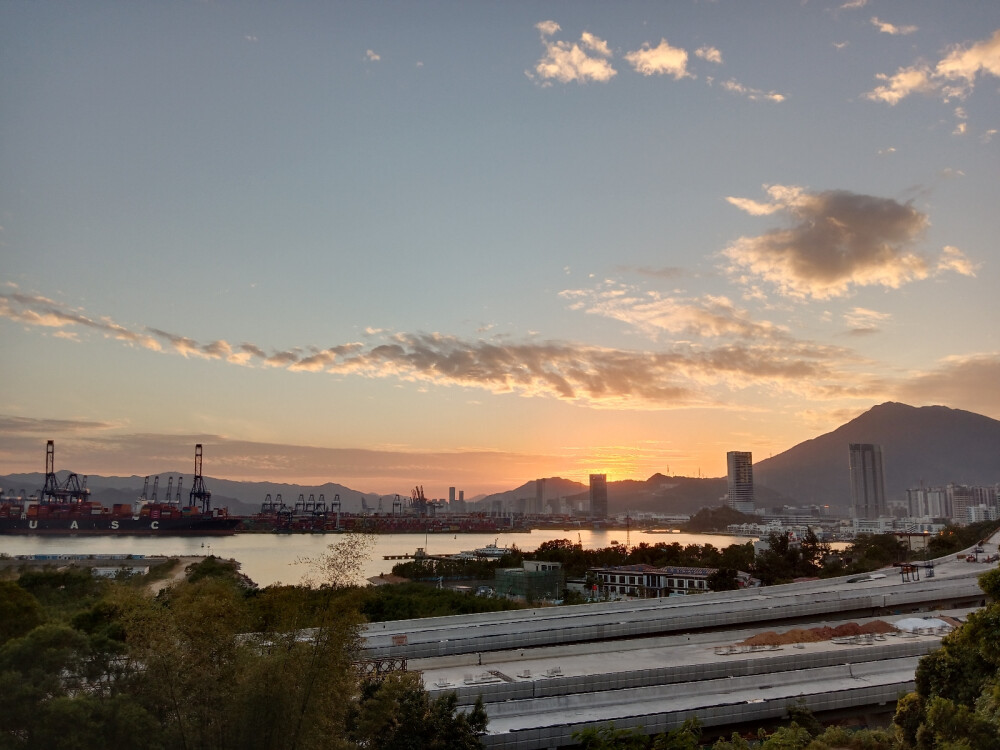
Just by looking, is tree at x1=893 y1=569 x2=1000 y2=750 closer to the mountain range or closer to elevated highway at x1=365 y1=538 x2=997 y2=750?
elevated highway at x1=365 y1=538 x2=997 y2=750

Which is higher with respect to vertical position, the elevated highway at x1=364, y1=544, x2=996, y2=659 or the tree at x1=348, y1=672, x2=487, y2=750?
the tree at x1=348, y1=672, x2=487, y2=750

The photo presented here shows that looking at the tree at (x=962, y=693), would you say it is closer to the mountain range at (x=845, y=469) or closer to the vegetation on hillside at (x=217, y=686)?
the vegetation on hillside at (x=217, y=686)

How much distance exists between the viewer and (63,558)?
30953mm

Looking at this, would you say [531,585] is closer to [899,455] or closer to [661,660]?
[661,660]

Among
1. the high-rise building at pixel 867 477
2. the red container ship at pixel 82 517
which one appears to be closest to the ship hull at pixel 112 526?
the red container ship at pixel 82 517

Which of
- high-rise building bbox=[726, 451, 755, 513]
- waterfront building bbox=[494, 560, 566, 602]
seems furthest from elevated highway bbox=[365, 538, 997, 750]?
high-rise building bbox=[726, 451, 755, 513]

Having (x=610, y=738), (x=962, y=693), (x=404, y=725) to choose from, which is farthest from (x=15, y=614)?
(x=962, y=693)

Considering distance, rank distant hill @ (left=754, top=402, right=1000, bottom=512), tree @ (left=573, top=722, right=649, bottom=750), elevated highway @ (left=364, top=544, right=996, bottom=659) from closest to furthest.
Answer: tree @ (left=573, top=722, right=649, bottom=750) → elevated highway @ (left=364, top=544, right=996, bottom=659) → distant hill @ (left=754, top=402, right=1000, bottom=512)

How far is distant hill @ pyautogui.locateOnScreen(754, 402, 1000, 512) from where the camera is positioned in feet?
501

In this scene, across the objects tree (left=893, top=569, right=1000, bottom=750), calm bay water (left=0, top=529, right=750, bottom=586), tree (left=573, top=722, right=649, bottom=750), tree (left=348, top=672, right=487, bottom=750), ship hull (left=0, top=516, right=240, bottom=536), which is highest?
tree (left=893, top=569, right=1000, bottom=750)

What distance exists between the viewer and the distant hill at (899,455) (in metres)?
153

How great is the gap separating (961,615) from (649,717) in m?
8.49

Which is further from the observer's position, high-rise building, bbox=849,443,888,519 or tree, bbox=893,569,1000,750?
high-rise building, bbox=849,443,888,519

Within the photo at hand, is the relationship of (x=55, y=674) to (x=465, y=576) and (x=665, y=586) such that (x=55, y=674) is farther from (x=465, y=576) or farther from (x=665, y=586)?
(x=465, y=576)
